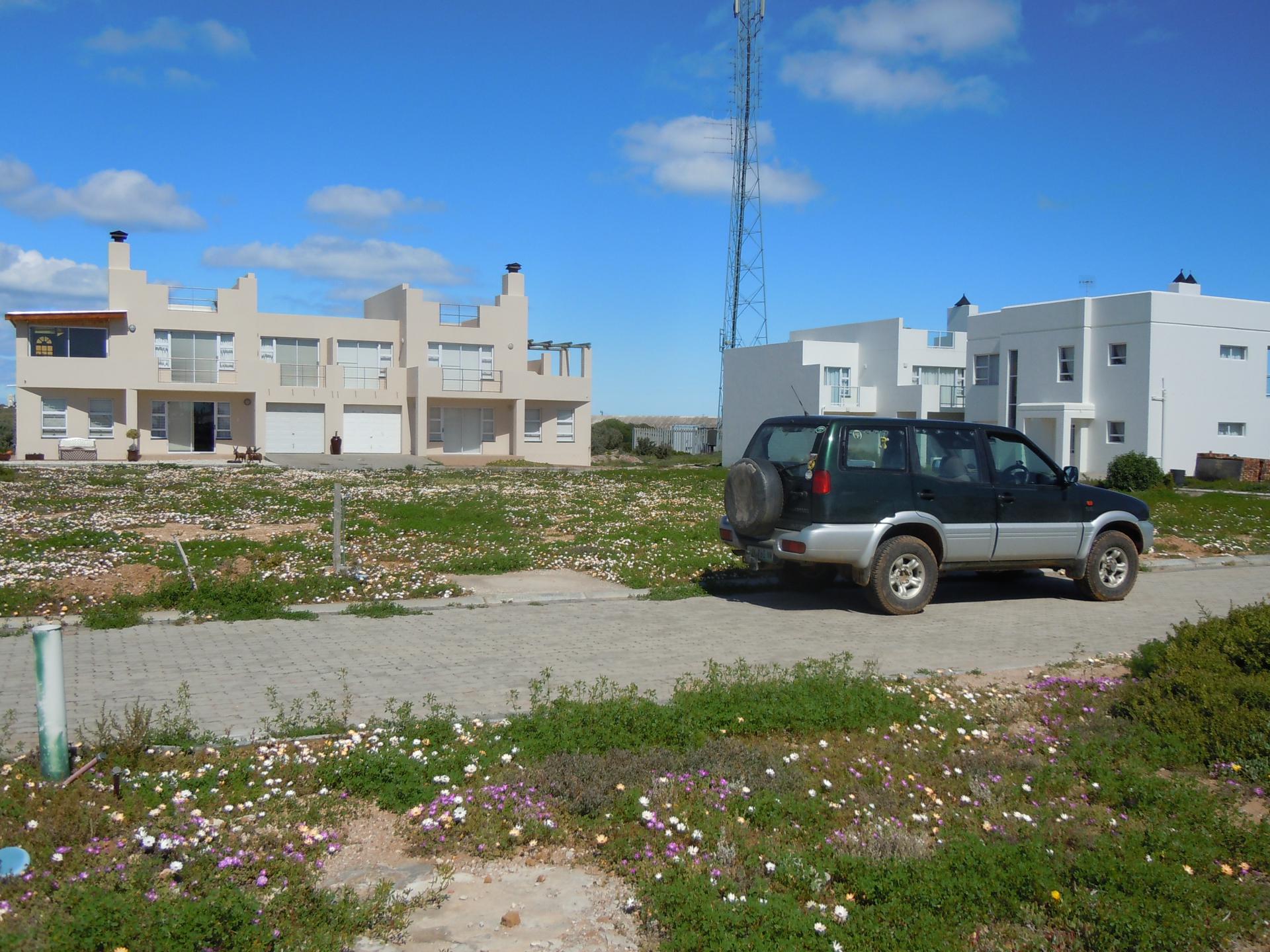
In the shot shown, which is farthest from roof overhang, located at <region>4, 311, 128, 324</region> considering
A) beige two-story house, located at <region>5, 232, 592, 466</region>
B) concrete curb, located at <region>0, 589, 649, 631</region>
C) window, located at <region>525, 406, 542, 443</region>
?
concrete curb, located at <region>0, 589, 649, 631</region>

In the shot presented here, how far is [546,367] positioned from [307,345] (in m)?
12.2

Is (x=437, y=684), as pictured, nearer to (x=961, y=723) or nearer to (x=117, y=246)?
(x=961, y=723)

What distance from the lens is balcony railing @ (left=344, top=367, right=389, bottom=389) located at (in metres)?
47.0

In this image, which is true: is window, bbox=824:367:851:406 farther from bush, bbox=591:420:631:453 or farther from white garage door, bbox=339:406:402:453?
bush, bbox=591:420:631:453

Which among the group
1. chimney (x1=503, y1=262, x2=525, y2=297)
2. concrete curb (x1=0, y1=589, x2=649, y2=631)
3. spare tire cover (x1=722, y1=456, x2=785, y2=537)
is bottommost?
concrete curb (x1=0, y1=589, x2=649, y2=631)

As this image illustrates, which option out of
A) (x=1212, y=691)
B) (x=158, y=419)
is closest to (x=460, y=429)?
(x=158, y=419)

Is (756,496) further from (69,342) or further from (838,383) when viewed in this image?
(838,383)

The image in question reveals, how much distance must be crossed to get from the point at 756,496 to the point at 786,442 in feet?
2.70

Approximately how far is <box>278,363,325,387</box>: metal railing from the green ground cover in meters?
40.8

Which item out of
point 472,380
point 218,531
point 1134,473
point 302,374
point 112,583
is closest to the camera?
point 112,583

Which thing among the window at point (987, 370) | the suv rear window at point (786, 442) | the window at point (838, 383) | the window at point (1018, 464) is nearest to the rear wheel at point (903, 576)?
the suv rear window at point (786, 442)

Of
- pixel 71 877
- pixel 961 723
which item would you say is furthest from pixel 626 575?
pixel 71 877

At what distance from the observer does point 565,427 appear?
51281mm

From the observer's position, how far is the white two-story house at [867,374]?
49562 millimetres
